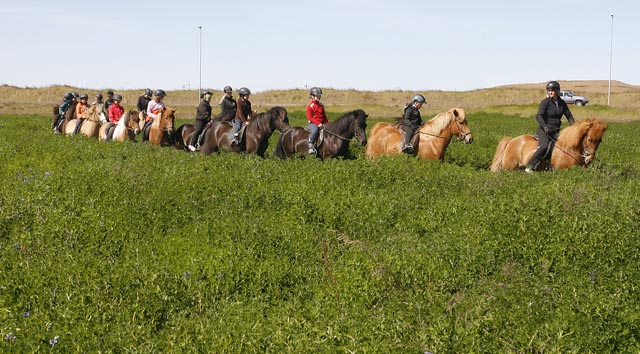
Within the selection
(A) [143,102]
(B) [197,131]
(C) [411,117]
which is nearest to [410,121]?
(C) [411,117]

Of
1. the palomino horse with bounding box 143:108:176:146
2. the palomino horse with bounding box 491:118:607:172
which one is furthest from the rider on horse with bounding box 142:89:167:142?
the palomino horse with bounding box 491:118:607:172

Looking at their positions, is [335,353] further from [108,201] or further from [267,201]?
[108,201]

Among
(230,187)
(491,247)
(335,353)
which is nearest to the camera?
(335,353)

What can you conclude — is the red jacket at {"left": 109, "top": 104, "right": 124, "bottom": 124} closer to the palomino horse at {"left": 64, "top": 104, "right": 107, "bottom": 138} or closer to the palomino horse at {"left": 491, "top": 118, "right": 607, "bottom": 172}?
the palomino horse at {"left": 64, "top": 104, "right": 107, "bottom": 138}

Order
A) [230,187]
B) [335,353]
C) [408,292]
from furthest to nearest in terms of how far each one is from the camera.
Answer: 1. [230,187]
2. [408,292]
3. [335,353]

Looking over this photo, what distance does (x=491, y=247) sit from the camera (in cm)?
1078

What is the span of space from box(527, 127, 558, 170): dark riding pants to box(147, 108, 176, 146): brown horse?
1287 cm

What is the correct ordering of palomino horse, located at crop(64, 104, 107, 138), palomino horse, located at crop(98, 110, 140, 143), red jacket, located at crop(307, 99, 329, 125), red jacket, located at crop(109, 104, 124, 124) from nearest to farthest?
1. red jacket, located at crop(307, 99, 329, 125)
2. palomino horse, located at crop(98, 110, 140, 143)
3. red jacket, located at crop(109, 104, 124, 124)
4. palomino horse, located at crop(64, 104, 107, 138)

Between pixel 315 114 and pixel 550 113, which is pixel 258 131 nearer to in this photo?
pixel 315 114

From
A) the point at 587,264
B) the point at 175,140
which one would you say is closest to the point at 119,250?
the point at 587,264

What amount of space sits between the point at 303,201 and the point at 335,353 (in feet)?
20.1

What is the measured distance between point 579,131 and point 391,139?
5356 millimetres

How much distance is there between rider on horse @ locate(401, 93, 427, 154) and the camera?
19703 millimetres

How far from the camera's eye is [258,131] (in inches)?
843
